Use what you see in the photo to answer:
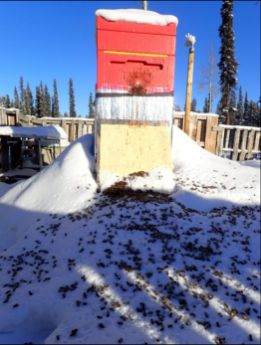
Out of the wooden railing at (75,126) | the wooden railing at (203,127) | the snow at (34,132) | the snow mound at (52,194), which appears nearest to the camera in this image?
the snow mound at (52,194)

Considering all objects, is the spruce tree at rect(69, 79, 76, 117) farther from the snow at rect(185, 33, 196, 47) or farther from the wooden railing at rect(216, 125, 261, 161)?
the snow at rect(185, 33, 196, 47)

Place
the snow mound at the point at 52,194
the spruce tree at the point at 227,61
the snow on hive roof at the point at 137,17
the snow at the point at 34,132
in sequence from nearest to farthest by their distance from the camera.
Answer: the snow mound at the point at 52,194
the snow on hive roof at the point at 137,17
the snow at the point at 34,132
the spruce tree at the point at 227,61

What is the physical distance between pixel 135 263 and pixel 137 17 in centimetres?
455

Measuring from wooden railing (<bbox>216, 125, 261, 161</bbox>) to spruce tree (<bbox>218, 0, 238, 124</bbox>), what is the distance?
1226 cm

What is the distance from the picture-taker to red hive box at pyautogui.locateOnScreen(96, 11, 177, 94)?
5.68 metres

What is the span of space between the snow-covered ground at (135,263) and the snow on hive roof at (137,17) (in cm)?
299

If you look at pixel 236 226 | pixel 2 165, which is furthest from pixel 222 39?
pixel 236 226

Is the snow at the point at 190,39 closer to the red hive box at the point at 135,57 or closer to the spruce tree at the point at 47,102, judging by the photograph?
the red hive box at the point at 135,57

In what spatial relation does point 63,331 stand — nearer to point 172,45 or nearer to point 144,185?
point 144,185

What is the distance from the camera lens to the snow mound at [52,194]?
212 inches

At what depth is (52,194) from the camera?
19.1ft

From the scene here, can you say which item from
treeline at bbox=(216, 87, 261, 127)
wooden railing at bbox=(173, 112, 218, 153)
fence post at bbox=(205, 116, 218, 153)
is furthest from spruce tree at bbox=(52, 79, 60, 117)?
fence post at bbox=(205, 116, 218, 153)

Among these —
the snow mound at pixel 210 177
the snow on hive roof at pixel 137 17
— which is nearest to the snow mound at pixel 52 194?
the snow mound at pixel 210 177

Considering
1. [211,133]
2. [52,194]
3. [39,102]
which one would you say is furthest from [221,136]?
[39,102]
